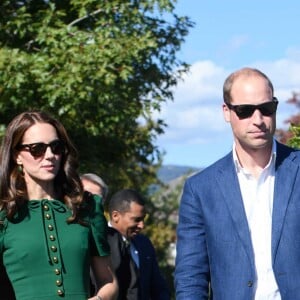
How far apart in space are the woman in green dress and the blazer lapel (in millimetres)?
685

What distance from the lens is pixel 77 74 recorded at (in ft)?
73.5

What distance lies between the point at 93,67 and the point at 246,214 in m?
16.3

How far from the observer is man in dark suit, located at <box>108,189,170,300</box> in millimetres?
9977

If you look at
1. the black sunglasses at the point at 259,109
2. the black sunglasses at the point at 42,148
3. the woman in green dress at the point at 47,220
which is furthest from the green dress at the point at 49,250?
the black sunglasses at the point at 259,109

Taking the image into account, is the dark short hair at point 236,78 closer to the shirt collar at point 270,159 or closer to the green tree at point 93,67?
the shirt collar at point 270,159

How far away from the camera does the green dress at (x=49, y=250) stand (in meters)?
6.35

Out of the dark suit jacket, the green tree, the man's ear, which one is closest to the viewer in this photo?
the dark suit jacket

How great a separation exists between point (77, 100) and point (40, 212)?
16.2 metres

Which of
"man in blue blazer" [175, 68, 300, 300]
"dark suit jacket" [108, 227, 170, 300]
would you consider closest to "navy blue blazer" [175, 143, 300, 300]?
"man in blue blazer" [175, 68, 300, 300]

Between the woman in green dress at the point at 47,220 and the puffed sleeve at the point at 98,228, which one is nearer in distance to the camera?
the woman in green dress at the point at 47,220

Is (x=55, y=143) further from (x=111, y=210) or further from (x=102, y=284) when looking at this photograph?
(x=111, y=210)

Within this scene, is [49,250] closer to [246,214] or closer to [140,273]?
[246,214]

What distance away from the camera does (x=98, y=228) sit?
6527 millimetres

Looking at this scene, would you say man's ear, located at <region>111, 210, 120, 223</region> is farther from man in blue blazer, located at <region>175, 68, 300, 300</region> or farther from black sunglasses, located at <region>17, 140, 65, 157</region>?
black sunglasses, located at <region>17, 140, 65, 157</region>
